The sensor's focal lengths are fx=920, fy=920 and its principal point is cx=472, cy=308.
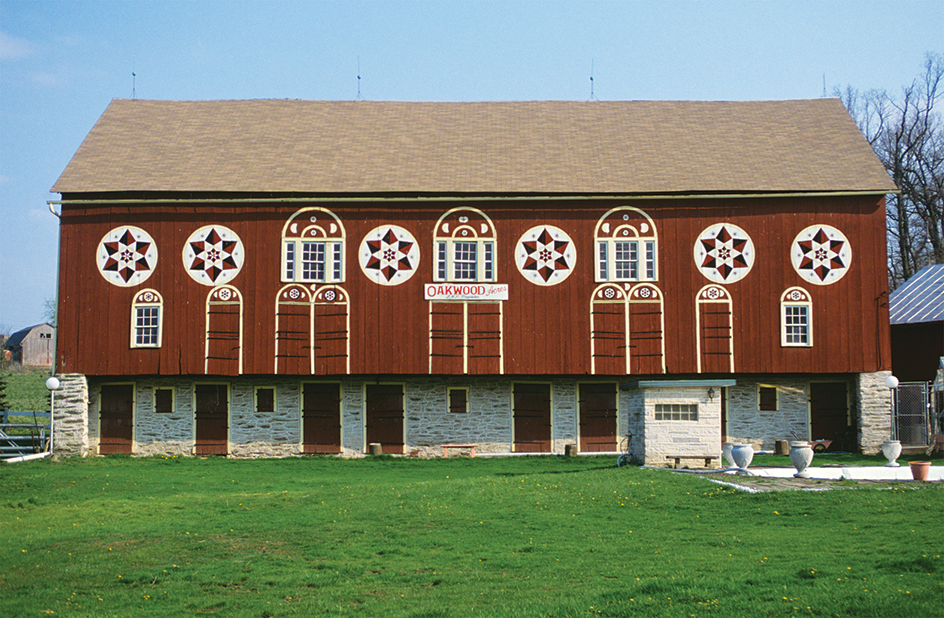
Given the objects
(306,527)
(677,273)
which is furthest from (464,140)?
(306,527)

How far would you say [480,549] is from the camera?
13773 millimetres

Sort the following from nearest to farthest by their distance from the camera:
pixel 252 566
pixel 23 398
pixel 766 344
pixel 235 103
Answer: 1. pixel 252 566
2. pixel 766 344
3. pixel 235 103
4. pixel 23 398

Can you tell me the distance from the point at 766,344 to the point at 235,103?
21.9 meters

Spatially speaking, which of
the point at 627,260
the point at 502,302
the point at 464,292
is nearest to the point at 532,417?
the point at 502,302

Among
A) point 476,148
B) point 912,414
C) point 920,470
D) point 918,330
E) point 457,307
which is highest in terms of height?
point 476,148

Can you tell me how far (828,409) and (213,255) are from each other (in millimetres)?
21181

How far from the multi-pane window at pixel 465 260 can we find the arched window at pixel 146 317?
30.4ft

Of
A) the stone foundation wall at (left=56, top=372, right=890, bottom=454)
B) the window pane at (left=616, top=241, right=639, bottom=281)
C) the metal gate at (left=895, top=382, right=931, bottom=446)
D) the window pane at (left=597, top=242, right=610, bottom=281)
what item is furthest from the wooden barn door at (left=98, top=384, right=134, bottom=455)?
the metal gate at (left=895, top=382, right=931, bottom=446)

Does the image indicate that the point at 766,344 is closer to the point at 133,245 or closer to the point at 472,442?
the point at 472,442

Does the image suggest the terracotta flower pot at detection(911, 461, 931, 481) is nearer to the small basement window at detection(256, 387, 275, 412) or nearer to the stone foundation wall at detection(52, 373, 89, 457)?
the small basement window at detection(256, 387, 275, 412)

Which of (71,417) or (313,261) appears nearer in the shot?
(71,417)

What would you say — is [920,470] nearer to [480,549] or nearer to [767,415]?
[480,549]

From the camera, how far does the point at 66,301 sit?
100 feet

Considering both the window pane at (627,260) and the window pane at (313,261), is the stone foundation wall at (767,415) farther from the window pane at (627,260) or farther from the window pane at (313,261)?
the window pane at (313,261)
